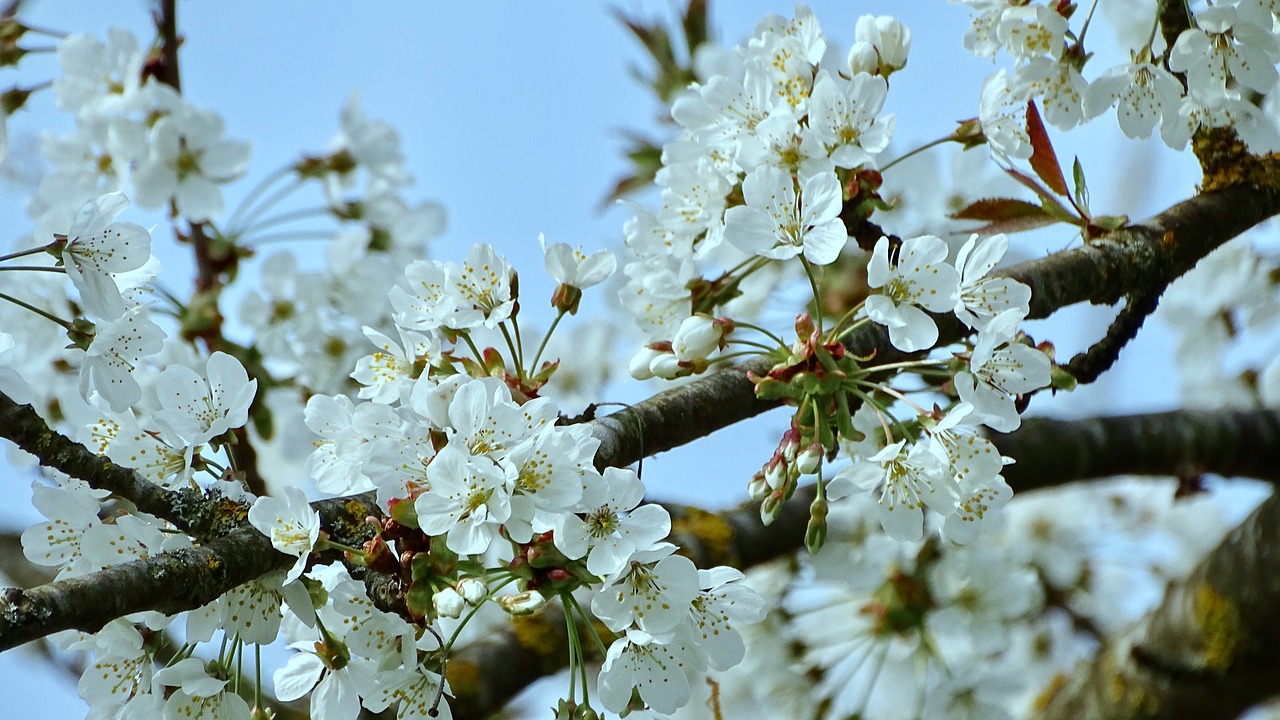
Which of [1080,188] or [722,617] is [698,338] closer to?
[722,617]

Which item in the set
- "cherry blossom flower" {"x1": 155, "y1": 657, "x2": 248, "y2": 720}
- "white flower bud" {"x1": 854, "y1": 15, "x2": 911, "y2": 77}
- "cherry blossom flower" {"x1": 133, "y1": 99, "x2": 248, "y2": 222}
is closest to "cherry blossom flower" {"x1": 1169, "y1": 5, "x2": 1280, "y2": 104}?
"white flower bud" {"x1": 854, "y1": 15, "x2": 911, "y2": 77}

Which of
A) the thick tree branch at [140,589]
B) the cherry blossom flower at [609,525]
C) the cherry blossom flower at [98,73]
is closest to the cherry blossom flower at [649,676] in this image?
the cherry blossom flower at [609,525]

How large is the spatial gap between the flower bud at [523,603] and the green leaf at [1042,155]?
0.94 metres

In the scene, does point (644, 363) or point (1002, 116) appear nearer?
point (644, 363)

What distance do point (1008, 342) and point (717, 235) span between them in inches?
17.4

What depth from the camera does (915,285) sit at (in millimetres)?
1268

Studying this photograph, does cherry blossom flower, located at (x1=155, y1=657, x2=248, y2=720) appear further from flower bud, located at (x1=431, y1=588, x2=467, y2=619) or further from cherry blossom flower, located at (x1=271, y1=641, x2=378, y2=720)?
flower bud, located at (x1=431, y1=588, x2=467, y2=619)

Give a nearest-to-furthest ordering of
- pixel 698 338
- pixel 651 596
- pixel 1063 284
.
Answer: pixel 651 596, pixel 698 338, pixel 1063 284

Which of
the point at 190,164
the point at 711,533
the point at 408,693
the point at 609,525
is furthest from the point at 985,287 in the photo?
the point at 190,164

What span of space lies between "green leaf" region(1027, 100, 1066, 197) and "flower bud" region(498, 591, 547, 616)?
938 millimetres

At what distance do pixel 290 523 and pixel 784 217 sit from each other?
0.66 metres

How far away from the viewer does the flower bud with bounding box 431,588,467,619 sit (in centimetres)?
104

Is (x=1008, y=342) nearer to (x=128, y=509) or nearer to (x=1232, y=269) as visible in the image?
(x=128, y=509)

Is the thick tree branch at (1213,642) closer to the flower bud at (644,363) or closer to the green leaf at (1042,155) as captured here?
the green leaf at (1042,155)
